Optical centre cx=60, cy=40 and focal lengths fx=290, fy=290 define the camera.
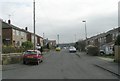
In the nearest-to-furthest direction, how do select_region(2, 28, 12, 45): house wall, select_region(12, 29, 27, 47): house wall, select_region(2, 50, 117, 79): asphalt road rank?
select_region(2, 50, 117, 79): asphalt road
select_region(2, 28, 12, 45): house wall
select_region(12, 29, 27, 47): house wall

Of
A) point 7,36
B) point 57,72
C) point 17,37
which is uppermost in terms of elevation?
point 17,37

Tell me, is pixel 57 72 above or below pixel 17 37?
below

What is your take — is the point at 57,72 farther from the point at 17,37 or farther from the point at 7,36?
the point at 17,37

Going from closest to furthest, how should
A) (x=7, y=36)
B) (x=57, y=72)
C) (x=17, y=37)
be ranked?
(x=57, y=72) < (x=7, y=36) < (x=17, y=37)

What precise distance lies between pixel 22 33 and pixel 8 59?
49242mm

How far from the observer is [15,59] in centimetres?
3331

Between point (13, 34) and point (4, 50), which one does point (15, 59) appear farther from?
point (13, 34)

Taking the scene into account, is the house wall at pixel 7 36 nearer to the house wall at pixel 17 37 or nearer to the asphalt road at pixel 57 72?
the house wall at pixel 17 37

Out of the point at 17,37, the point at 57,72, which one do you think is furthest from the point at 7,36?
the point at 57,72

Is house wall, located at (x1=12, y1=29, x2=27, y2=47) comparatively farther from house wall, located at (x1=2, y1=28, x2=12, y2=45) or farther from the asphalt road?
the asphalt road

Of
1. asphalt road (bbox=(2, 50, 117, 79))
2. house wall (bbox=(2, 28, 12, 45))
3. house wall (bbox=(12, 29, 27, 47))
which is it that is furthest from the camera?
house wall (bbox=(12, 29, 27, 47))

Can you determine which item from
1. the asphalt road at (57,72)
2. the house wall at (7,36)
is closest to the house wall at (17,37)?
the house wall at (7,36)

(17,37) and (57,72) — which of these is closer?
(57,72)

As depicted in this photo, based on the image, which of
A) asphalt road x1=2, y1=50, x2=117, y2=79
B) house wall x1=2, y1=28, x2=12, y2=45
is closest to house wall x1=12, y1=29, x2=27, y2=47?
house wall x1=2, y1=28, x2=12, y2=45
